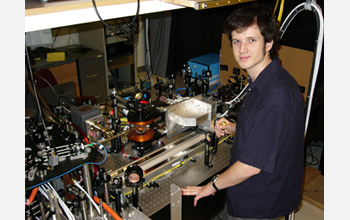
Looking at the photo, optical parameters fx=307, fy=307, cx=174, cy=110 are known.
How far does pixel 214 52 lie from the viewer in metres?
3.45

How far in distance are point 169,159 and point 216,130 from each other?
32cm

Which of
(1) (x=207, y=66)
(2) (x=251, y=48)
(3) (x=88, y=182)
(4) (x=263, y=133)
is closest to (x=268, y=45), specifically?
(2) (x=251, y=48)

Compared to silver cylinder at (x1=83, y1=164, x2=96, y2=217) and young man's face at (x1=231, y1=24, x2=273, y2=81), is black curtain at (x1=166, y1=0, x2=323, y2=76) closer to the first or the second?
young man's face at (x1=231, y1=24, x2=273, y2=81)

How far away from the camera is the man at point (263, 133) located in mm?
1249

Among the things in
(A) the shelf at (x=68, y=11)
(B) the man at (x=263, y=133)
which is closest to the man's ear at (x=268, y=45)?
(B) the man at (x=263, y=133)

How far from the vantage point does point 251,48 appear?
4.54 feet

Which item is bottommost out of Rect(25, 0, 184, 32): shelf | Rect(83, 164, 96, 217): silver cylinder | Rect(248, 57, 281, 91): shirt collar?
Rect(83, 164, 96, 217): silver cylinder

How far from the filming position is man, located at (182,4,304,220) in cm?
125

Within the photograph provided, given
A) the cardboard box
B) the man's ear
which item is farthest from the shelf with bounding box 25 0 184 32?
the cardboard box

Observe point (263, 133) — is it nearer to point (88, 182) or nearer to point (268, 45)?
point (268, 45)

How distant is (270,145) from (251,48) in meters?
0.44

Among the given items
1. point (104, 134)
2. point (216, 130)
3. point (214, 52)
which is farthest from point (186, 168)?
point (214, 52)

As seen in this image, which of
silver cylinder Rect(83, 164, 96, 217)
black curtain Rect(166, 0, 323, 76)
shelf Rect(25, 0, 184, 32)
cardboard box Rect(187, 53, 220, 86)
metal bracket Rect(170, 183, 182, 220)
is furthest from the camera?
cardboard box Rect(187, 53, 220, 86)

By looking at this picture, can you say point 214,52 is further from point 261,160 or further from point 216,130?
point 261,160
